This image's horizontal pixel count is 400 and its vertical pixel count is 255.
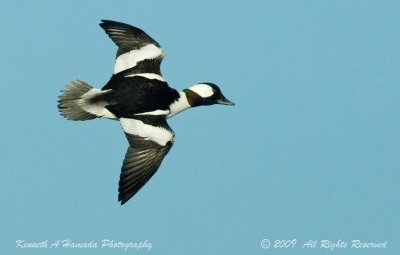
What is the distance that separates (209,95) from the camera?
710cm

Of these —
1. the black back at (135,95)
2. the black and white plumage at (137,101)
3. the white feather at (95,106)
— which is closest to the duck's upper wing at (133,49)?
the black and white plumage at (137,101)

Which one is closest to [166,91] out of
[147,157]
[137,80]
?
[137,80]

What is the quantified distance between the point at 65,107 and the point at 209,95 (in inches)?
51.7

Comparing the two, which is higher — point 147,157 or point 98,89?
point 98,89

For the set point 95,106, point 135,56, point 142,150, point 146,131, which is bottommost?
point 142,150

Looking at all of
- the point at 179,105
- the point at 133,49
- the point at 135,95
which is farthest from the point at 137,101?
the point at 133,49

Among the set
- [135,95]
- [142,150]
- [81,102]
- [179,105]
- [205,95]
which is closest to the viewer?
[142,150]

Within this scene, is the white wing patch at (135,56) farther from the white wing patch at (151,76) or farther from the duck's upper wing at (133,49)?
the white wing patch at (151,76)

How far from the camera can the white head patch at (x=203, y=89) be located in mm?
7055

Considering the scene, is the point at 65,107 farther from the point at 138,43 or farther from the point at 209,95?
the point at 209,95

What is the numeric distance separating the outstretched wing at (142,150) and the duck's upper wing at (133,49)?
537 mm

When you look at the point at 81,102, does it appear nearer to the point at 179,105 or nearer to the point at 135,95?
the point at 135,95

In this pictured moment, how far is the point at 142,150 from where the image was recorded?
6402 millimetres

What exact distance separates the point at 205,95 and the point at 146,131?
0.85 m
